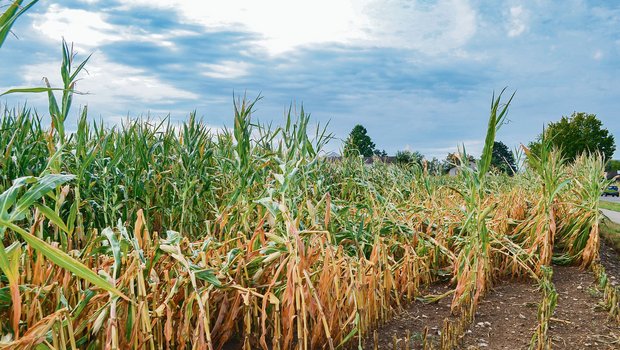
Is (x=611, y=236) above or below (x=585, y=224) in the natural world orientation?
below

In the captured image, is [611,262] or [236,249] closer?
[236,249]

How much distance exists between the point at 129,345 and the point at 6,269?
2.80ft

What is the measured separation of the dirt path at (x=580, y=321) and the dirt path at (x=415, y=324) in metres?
0.68

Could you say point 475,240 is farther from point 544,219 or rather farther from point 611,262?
point 611,262

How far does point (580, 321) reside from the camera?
346 cm

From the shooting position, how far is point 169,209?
175 inches

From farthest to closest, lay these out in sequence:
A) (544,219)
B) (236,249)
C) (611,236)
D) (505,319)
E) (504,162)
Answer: (504,162) → (611,236) → (544,219) → (505,319) → (236,249)

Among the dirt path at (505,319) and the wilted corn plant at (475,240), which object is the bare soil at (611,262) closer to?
the dirt path at (505,319)

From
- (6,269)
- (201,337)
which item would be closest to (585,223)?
(201,337)

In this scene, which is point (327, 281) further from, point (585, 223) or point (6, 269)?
point (585, 223)

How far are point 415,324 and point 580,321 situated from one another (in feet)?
4.01

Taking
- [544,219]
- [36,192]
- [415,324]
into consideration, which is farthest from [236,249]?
[544,219]

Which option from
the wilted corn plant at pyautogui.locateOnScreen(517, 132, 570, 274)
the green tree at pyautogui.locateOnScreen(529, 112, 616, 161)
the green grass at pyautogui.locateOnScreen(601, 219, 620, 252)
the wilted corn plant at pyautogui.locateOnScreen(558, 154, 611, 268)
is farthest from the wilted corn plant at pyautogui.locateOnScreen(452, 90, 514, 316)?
the green tree at pyautogui.locateOnScreen(529, 112, 616, 161)

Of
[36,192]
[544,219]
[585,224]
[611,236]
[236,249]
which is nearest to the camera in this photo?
[36,192]
